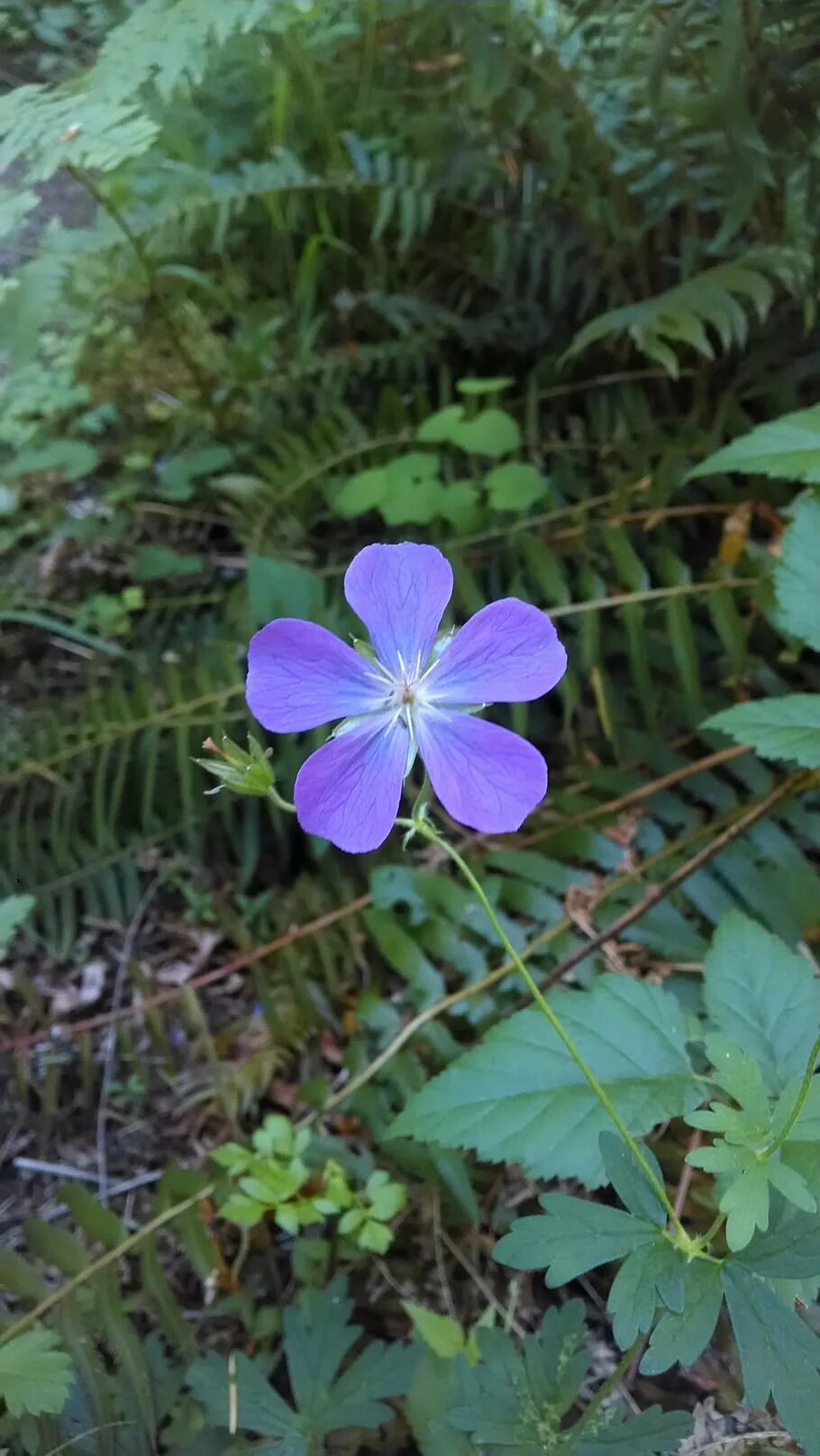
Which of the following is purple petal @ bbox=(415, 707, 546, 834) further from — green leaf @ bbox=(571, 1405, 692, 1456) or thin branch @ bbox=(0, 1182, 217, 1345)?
thin branch @ bbox=(0, 1182, 217, 1345)

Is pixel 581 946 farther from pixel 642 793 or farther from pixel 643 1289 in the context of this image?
pixel 643 1289

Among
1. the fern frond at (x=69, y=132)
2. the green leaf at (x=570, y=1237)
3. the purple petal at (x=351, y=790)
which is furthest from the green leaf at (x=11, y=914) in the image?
the fern frond at (x=69, y=132)

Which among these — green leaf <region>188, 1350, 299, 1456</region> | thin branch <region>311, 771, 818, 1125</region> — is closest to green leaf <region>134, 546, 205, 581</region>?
thin branch <region>311, 771, 818, 1125</region>

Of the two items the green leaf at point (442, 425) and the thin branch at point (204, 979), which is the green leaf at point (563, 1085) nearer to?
the thin branch at point (204, 979)

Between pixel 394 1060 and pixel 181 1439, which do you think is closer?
pixel 181 1439

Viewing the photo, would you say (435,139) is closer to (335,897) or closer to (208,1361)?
(335,897)

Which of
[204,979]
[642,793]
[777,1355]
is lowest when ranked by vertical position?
[204,979]

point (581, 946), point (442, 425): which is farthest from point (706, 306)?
point (581, 946)

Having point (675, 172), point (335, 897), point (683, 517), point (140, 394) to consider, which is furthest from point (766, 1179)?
point (140, 394)
